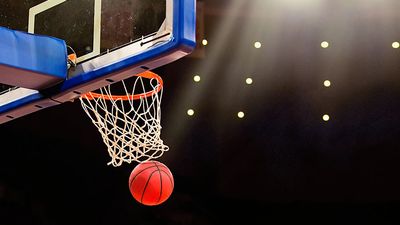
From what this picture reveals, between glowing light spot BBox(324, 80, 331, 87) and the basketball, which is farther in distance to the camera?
glowing light spot BBox(324, 80, 331, 87)

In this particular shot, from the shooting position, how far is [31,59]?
243 cm

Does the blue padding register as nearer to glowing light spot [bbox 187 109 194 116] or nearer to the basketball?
the basketball

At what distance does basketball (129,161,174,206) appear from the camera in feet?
12.7

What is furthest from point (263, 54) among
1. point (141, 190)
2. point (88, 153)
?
point (141, 190)

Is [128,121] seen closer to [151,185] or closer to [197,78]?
[151,185]

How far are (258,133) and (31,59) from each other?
12.4 feet

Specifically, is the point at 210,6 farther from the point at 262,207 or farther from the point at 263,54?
the point at 262,207

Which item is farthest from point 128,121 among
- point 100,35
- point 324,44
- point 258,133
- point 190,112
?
point 324,44

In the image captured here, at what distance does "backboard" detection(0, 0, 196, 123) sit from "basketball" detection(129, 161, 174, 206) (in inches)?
49.7

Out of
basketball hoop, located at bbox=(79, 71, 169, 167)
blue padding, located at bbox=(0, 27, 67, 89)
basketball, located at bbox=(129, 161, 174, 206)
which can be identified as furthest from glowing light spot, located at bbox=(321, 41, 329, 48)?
blue padding, located at bbox=(0, 27, 67, 89)

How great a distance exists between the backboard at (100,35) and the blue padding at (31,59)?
6cm

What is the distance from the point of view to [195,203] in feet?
19.9

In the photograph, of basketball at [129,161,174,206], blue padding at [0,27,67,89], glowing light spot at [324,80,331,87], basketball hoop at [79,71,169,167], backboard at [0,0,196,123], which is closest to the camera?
backboard at [0,0,196,123]

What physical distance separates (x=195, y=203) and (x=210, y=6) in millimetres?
1856
